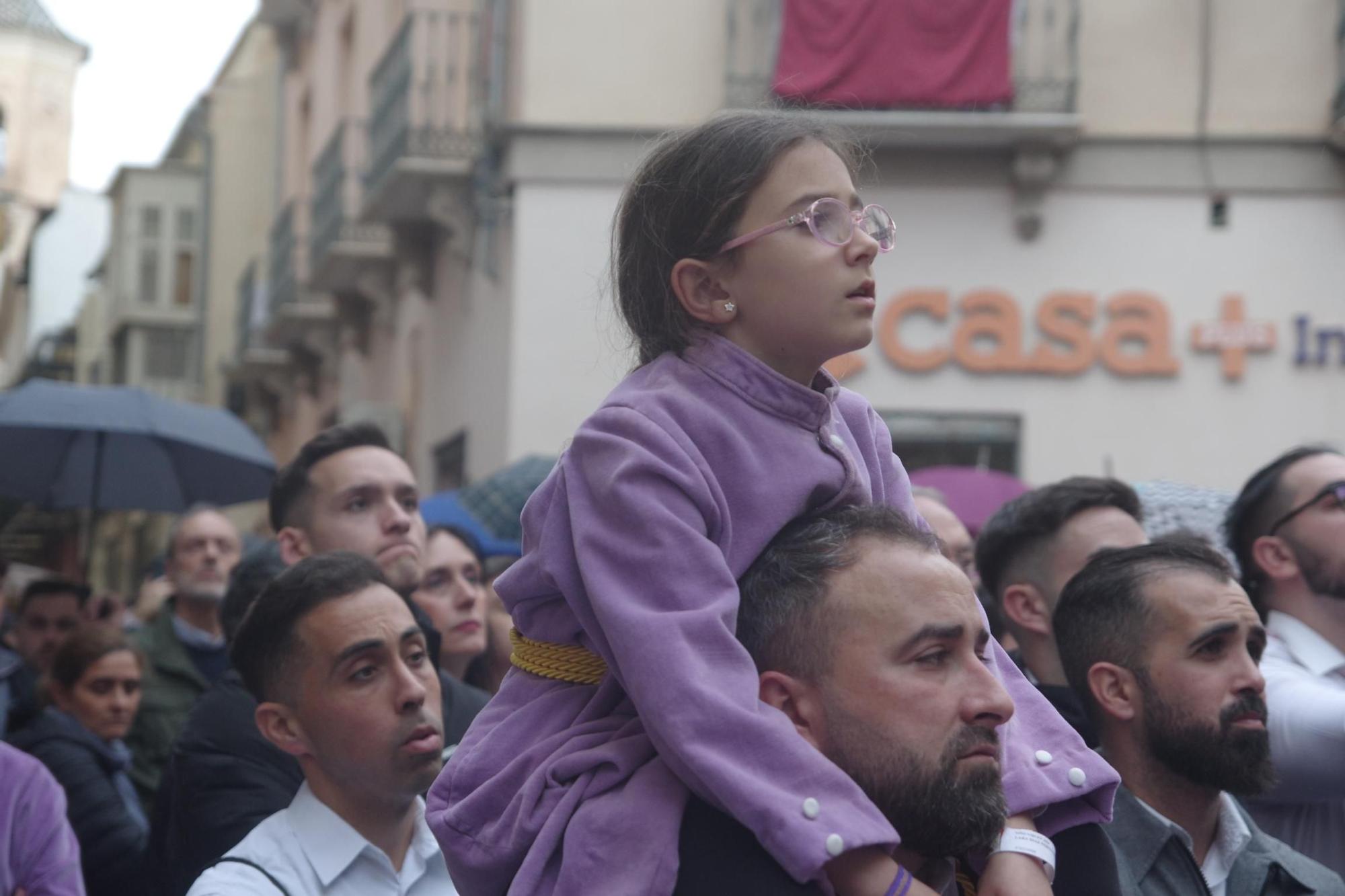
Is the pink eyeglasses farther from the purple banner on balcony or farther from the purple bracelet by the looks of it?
the purple banner on balcony

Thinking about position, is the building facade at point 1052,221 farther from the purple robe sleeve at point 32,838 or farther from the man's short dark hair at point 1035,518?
the purple robe sleeve at point 32,838

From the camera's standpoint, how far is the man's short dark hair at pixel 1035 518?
559cm

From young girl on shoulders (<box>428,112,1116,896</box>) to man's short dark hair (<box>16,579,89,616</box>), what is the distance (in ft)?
23.2

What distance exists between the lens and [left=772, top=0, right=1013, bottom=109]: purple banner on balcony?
1527cm

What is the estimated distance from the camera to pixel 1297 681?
482 centimetres

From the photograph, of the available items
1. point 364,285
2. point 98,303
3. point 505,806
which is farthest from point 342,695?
point 98,303

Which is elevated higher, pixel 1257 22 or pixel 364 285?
pixel 1257 22

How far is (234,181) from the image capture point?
3616 centimetres

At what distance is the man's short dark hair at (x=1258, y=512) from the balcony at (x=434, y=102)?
41.9ft

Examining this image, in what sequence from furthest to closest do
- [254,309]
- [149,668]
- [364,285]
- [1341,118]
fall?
1. [254,309]
2. [364,285]
3. [1341,118]
4. [149,668]

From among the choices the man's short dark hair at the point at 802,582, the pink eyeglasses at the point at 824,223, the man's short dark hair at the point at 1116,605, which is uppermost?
the pink eyeglasses at the point at 824,223

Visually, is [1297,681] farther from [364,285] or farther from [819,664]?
[364,285]

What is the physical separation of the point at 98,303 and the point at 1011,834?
149 feet

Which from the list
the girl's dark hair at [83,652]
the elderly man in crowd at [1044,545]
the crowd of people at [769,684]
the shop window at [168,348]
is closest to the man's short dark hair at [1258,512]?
the elderly man in crowd at [1044,545]
